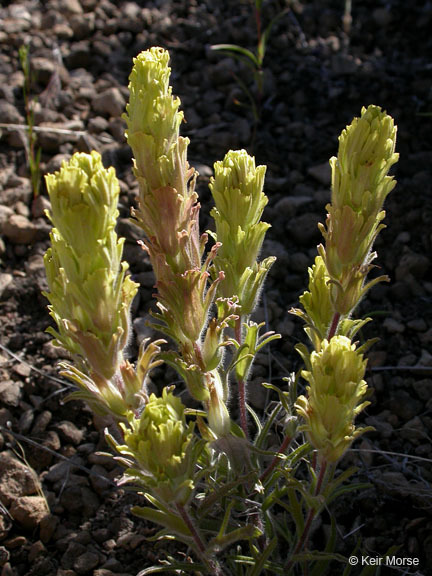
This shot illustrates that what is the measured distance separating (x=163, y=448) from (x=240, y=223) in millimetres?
933

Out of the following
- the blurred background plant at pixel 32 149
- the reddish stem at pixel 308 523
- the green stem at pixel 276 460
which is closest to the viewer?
the reddish stem at pixel 308 523

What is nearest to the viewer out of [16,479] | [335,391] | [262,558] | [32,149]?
[335,391]

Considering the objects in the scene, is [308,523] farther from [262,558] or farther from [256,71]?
[256,71]

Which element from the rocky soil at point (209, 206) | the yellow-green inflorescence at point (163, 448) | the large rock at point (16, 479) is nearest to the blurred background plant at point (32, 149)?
the rocky soil at point (209, 206)

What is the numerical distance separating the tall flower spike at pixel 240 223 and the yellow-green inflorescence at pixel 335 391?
21.3 inches

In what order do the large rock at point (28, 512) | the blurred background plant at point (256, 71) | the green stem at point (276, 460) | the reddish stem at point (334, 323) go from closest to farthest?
the reddish stem at point (334, 323) → the green stem at point (276, 460) → the large rock at point (28, 512) → the blurred background plant at point (256, 71)

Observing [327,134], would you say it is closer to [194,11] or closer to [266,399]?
[194,11]

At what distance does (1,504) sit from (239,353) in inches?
58.5

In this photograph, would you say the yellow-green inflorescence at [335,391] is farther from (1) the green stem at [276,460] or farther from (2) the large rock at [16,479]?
(2) the large rock at [16,479]

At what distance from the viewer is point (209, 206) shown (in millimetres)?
4465

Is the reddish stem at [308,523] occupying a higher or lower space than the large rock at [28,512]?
higher

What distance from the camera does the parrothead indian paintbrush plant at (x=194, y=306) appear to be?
1.99 meters

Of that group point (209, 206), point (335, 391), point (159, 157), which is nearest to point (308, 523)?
point (335, 391)

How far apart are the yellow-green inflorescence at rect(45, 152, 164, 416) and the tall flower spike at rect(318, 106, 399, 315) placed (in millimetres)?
759
